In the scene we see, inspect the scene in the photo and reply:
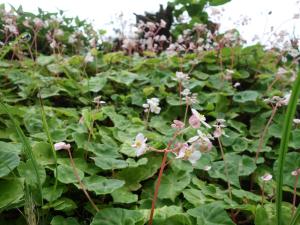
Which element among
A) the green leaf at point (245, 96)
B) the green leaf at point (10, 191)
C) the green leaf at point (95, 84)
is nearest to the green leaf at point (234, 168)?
the green leaf at point (245, 96)

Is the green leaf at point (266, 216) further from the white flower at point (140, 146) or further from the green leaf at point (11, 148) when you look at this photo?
the green leaf at point (11, 148)

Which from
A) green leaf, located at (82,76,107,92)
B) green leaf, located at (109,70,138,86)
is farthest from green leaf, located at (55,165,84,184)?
green leaf, located at (109,70,138,86)

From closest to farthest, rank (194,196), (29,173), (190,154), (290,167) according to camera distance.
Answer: (190,154) → (29,173) → (194,196) → (290,167)

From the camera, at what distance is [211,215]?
3.52 feet

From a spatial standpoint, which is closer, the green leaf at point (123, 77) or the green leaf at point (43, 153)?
the green leaf at point (43, 153)

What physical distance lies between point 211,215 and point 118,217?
283 millimetres

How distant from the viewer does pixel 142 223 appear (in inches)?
40.3

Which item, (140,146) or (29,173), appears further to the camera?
(29,173)

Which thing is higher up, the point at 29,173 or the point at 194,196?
the point at 29,173

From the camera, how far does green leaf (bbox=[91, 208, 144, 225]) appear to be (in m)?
1.01

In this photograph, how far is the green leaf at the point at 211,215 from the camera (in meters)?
1.05

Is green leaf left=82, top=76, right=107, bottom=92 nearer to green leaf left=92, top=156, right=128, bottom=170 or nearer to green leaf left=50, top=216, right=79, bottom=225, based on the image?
green leaf left=92, top=156, right=128, bottom=170

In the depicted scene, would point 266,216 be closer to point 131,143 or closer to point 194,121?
point 194,121

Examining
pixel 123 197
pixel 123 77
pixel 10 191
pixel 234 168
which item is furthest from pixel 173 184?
pixel 123 77
